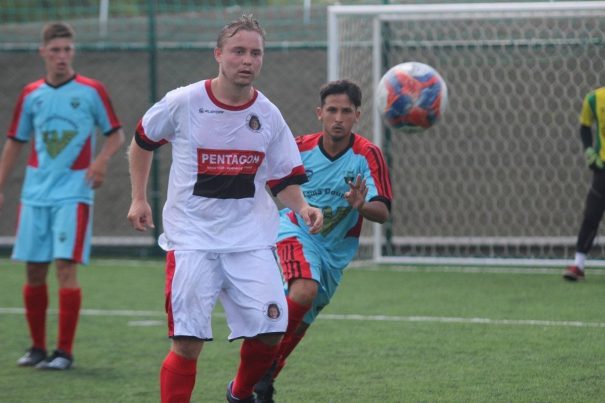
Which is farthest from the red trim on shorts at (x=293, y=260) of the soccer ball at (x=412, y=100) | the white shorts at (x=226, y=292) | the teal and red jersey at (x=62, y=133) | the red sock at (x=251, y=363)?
the teal and red jersey at (x=62, y=133)

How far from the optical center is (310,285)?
19.0ft

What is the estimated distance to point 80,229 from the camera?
7.07 meters

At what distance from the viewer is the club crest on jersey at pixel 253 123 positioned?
4.98 m

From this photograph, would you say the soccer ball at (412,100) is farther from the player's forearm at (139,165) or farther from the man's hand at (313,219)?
the player's forearm at (139,165)

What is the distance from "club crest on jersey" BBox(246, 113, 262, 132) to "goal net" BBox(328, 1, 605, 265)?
5.92 metres

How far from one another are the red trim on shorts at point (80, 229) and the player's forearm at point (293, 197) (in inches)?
87.3

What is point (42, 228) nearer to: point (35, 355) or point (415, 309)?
point (35, 355)

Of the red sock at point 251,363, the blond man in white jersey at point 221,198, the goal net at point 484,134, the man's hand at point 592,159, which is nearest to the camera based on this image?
the blond man in white jersey at point 221,198

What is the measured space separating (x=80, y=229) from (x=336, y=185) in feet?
6.18

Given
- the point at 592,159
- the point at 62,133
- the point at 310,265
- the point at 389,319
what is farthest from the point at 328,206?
the point at 592,159

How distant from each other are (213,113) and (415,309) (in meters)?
4.21

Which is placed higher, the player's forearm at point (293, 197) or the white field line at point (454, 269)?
the player's forearm at point (293, 197)

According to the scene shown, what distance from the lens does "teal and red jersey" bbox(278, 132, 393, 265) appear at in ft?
19.5

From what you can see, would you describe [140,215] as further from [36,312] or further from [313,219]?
[36,312]
